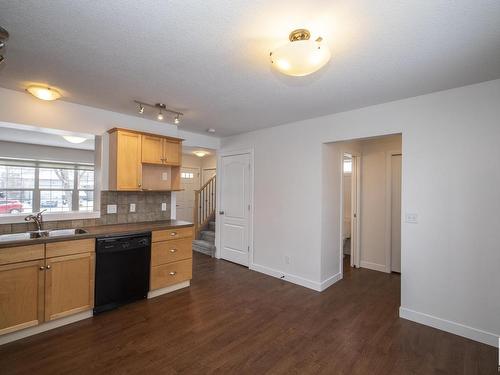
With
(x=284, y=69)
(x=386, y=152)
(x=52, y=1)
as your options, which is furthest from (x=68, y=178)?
(x=386, y=152)

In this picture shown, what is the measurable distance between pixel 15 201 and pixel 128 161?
484 cm

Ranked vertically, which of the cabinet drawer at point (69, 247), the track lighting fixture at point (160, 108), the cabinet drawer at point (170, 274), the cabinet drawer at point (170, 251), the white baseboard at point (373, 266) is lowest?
the white baseboard at point (373, 266)

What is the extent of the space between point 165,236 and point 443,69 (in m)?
3.40

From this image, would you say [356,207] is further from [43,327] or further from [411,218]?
[43,327]

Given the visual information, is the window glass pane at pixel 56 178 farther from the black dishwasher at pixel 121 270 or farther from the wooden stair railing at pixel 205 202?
the black dishwasher at pixel 121 270

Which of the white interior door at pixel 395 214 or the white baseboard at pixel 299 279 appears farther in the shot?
the white interior door at pixel 395 214

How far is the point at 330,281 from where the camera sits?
12.0 ft

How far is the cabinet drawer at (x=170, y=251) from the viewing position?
311cm

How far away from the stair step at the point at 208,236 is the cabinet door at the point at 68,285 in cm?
305

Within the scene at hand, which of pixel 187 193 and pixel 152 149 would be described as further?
pixel 187 193

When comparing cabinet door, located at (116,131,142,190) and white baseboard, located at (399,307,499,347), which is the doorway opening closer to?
white baseboard, located at (399,307,499,347)

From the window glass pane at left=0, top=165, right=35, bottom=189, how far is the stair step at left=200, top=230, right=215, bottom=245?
14.3 ft

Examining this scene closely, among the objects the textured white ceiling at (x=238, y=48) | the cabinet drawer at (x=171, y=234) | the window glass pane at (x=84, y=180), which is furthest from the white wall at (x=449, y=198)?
the window glass pane at (x=84, y=180)

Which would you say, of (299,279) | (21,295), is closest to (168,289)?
(21,295)
